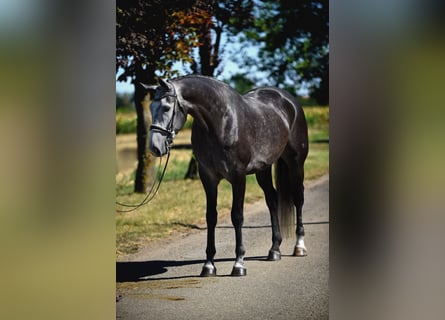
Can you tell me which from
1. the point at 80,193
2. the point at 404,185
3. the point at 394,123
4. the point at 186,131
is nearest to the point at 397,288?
the point at 404,185

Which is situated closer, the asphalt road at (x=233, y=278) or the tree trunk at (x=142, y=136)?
the asphalt road at (x=233, y=278)

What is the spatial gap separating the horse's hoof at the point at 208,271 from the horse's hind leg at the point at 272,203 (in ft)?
1.70

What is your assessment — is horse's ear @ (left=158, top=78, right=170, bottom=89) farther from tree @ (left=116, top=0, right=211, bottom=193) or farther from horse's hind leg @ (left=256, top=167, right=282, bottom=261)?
horse's hind leg @ (left=256, top=167, right=282, bottom=261)

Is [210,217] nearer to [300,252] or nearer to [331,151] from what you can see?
[300,252]

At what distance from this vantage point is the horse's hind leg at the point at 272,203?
8086mm

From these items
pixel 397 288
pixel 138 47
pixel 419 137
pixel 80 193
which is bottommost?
pixel 397 288

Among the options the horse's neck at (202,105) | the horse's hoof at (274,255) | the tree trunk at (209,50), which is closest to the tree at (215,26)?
the tree trunk at (209,50)

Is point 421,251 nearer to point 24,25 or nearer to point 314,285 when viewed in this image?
point 314,285

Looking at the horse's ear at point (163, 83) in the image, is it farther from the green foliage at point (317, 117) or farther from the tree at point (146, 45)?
the green foliage at point (317, 117)

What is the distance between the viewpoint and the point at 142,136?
8023 millimetres

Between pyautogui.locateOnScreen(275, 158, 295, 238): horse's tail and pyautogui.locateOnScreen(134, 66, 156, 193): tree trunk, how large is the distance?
3.58 ft

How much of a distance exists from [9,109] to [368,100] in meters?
2.99

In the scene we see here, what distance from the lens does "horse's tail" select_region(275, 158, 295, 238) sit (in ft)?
26.7

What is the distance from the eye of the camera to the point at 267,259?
26.4 feet
